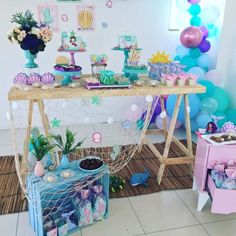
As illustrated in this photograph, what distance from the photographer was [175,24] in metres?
3.56

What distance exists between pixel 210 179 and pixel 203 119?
3.75 feet

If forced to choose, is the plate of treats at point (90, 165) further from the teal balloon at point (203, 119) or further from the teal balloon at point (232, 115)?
the teal balloon at point (232, 115)

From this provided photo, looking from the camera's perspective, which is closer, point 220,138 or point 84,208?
point 84,208

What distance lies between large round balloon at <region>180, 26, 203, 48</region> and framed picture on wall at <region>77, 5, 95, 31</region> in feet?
3.50

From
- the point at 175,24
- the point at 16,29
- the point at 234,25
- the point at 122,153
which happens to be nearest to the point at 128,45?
the point at 16,29

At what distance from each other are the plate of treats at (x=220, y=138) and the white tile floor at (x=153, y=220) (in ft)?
A: 1.71

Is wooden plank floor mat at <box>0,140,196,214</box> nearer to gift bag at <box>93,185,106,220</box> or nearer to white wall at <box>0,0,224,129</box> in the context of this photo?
gift bag at <box>93,185,106,220</box>

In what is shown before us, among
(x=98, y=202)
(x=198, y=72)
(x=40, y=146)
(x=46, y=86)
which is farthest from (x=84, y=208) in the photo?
(x=198, y=72)

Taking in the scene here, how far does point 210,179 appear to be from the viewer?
1.96 metres

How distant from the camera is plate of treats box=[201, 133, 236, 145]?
1.97 m

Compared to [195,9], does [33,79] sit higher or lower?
lower

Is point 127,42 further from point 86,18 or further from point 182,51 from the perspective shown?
point 182,51

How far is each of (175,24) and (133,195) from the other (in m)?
2.33

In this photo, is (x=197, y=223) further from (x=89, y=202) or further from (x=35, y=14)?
(x=35, y=14)
